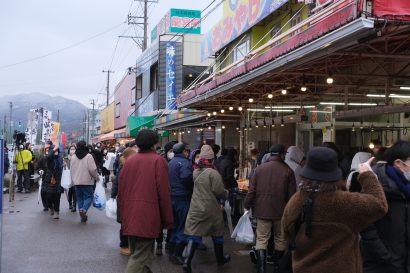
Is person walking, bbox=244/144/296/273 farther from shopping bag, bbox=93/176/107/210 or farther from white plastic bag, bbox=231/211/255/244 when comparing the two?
shopping bag, bbox=93/176/107/210

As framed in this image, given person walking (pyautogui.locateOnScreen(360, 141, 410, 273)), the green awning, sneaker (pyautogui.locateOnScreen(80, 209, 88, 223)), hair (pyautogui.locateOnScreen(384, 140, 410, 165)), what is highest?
the green awning

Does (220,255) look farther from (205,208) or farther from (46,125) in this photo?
(46,125)

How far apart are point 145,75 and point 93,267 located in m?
29.9

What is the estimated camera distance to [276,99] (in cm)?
1370

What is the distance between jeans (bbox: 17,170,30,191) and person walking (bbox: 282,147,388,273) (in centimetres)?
1824

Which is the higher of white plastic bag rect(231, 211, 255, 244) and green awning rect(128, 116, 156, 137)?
green awning rect(128, 116, 156, 137)

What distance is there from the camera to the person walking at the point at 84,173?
1165cm

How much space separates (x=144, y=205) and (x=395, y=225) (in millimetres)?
2652

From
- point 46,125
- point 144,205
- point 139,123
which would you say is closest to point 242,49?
point 139,123

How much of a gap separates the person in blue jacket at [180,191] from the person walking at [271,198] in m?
1.36

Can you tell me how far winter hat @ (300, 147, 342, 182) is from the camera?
130 inches

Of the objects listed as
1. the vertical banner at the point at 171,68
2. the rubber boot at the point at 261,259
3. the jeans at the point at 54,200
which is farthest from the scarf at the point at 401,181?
the vertical banner at the point at 171,68

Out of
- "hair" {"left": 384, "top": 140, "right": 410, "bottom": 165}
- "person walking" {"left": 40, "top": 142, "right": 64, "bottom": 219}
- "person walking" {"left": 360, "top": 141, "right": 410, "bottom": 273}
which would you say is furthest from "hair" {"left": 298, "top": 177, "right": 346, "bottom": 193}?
"person walking" {"left": 40, "top": 142, "right": 64, "bottom": 219}

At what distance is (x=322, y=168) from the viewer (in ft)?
10.9
